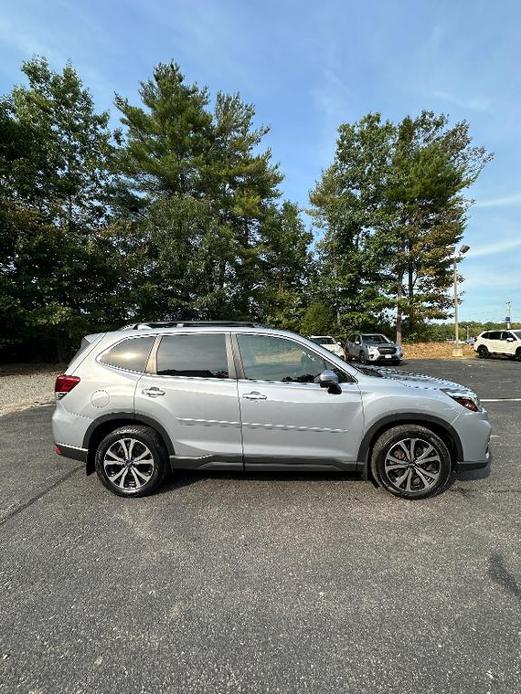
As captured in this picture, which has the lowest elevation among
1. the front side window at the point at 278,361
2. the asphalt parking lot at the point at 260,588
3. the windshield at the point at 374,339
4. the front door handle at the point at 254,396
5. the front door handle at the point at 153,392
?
the asphalt parking lot at the point at 260,588

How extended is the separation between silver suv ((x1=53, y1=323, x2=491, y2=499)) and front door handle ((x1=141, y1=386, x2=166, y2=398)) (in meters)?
0.01

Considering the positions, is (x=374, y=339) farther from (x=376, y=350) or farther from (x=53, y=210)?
(x=53, y=210)

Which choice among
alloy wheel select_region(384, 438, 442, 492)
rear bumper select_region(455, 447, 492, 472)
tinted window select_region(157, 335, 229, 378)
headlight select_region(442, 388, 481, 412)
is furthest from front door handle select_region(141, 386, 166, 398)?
rear bumper select_region(455, 447, 492, 472)

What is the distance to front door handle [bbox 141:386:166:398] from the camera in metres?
3.42

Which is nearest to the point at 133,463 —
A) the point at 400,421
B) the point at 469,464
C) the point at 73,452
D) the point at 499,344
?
the point at 73,452

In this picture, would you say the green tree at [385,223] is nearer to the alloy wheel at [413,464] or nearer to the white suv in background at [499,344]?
the white suv in background at [499,344]

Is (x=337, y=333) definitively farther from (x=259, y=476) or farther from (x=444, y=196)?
(x=259, y=476)

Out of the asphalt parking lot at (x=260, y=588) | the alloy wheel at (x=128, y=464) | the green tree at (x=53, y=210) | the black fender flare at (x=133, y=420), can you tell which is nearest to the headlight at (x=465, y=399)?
the asphalt parking lot at (x=260, y=588)

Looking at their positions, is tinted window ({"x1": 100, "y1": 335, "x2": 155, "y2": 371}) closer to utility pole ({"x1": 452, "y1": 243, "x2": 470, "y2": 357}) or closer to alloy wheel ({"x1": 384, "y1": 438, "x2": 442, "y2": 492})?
alloy wheel ({"x1": 384, "y1": 438, "x2": 442, "y2": 492})

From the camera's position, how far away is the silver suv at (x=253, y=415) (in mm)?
3301

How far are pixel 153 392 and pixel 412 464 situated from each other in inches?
102

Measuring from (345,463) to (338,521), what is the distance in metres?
0.53

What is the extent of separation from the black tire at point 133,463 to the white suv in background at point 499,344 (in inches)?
833

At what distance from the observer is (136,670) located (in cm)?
169
